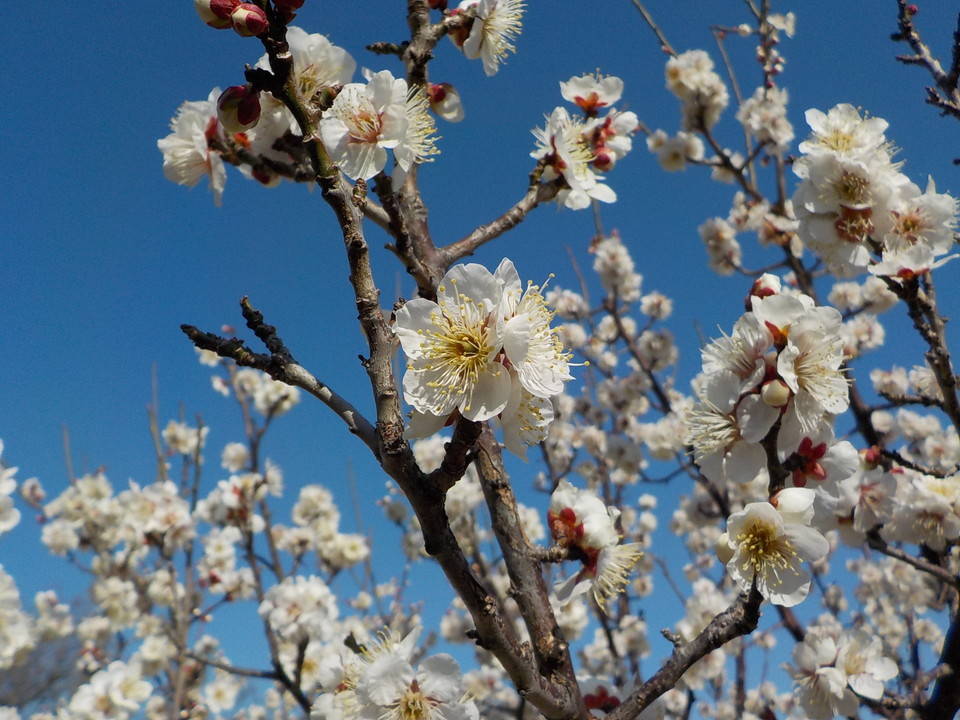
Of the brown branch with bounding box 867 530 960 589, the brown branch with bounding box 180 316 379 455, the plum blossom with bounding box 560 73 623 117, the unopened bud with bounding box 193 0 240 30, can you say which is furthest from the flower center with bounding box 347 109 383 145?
the brown branch with bounding box 867 530 960 589

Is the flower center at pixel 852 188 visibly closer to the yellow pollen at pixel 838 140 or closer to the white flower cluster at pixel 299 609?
the yellow pollen at pixel 838 140

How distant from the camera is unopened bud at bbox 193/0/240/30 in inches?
47.0

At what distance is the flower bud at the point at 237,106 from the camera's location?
138cm

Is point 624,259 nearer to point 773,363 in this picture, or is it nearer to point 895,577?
point 895,577

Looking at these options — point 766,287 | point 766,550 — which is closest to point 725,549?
point 766,550

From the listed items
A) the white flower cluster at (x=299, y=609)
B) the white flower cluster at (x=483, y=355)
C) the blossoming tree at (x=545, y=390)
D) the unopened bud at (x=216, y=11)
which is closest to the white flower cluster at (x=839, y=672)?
the blossoming tree at (x=545, y=390)

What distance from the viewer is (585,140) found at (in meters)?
2.30

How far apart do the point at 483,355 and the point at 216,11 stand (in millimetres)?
841

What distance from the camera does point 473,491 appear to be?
7180 millimetres

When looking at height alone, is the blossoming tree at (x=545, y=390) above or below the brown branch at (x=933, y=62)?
below

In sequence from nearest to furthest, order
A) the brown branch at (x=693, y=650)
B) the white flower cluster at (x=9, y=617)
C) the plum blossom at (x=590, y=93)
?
1. the brown branch at (x=693, y=650)
2. the plum blossom at (x=590, y=93)
3. the white flower cluster at (x=9, y=617)

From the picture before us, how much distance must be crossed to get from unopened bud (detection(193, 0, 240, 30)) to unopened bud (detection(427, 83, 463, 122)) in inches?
31.3

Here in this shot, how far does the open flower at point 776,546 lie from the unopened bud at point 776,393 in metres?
0.19

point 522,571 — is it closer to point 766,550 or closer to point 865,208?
point 766,550
